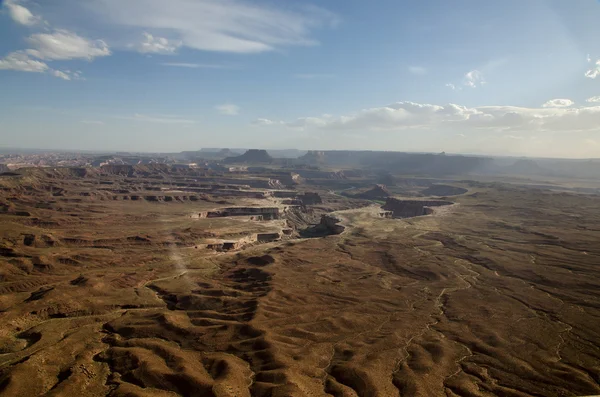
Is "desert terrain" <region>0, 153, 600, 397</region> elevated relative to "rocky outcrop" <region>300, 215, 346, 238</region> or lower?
elevated

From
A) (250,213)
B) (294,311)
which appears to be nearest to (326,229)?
(250,213)

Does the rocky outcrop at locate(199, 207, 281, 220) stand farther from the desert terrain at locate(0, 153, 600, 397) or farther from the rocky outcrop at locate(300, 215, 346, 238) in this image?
the desert terrain at locate(0, 153, 600, 397)

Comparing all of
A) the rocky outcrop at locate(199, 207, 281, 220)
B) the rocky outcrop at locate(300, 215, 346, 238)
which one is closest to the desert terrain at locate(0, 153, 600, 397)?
the rocky outcrop at locate(300, 215, 346, 238)

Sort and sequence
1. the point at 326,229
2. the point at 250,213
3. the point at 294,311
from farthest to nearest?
1. the point at 250,213
2. the point at 326,229
3. the point at 294,311

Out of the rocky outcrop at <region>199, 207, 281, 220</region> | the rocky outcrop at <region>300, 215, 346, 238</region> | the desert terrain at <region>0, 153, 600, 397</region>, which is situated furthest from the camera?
the rocky outcrop at <region>199, 207, 281, 220</region>

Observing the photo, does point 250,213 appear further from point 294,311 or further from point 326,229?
point 294,311

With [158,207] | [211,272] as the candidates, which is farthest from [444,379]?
[158,207]

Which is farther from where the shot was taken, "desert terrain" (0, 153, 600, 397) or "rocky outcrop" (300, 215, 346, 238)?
"rocky outcrop" (300, 215, 346, 238)

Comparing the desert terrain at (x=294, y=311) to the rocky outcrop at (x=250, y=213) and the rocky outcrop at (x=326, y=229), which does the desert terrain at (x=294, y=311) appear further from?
the rocky outcrop at (x=250, y=213)
